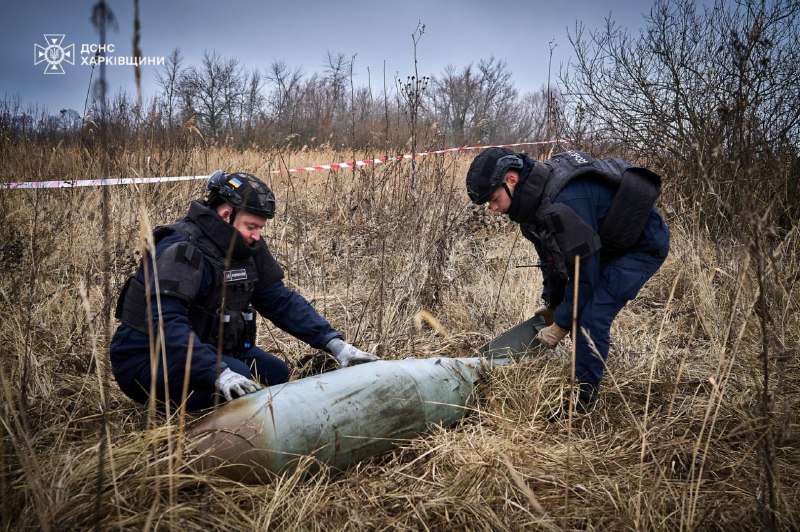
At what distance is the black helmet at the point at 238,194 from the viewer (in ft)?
8.54

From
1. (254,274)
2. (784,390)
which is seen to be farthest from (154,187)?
(784,390)

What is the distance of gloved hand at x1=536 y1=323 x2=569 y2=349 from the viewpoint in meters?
2.96

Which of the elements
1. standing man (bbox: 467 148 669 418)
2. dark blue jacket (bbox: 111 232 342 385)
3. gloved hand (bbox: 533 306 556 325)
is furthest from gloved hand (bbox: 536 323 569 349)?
dark blue jacket (bbox: 111 232 342 385)

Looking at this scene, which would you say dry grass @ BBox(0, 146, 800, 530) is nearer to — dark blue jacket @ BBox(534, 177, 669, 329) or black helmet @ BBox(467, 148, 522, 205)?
dark blue jacket @ BBox(534, 177, 669, 329)

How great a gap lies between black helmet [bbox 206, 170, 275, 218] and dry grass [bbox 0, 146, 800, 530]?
0.83 meters

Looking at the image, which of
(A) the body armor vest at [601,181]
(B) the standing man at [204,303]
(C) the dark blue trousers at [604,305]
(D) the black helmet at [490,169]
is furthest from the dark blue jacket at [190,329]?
(C) the dark blue trousers at [604,305]

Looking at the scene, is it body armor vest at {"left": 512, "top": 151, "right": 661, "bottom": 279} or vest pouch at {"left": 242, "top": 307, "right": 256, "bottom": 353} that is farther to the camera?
vest pouch at {"left": 242, "top": 307, "right": 256, "bottom": 353}


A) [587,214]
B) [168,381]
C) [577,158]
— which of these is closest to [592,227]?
[587,214]

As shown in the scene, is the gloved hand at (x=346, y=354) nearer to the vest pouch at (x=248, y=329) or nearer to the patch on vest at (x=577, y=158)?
the vest pouch at (x=248, y=329)

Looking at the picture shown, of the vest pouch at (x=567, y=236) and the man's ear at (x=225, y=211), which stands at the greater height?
the man's ear at (x=225, y=211)

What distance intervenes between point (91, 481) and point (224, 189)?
53.5 inches

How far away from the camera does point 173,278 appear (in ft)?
7.80

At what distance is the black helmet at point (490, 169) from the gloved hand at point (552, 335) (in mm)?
818

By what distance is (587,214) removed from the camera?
285 cm
